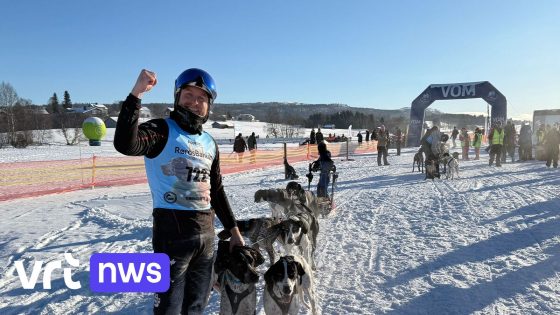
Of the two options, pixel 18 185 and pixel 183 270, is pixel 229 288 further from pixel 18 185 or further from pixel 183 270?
pixel 18 185

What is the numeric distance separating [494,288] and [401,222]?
133 inches

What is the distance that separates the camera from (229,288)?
3230 mm

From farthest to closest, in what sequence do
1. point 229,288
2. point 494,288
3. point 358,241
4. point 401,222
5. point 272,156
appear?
point 272,156
point 401,222
point 358,241
point 494,288
point 229,288

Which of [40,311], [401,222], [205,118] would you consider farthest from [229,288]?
[401,222]

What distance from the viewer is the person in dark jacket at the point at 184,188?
7.36 ft

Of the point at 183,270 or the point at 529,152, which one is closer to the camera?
the point at 183,270

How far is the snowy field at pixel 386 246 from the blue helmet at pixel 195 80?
2.66 meters

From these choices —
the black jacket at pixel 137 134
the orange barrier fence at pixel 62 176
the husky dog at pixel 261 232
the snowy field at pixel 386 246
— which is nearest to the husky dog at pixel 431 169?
the snowy field at pixel 386 246

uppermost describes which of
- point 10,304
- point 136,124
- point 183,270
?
point 136,124

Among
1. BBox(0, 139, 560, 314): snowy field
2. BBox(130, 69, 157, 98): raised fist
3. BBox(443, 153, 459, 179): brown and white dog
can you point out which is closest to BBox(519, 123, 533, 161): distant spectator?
BBox(443, 153, 459, 179): brown and white dog

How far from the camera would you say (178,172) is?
2.28m

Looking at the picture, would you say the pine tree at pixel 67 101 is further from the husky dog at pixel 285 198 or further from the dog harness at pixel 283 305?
the dog harness at pixel 283 305

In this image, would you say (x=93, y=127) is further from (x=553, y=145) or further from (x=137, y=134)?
(x=137, y=134)

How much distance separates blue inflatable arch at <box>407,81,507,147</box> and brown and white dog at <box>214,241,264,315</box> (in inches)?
1174
